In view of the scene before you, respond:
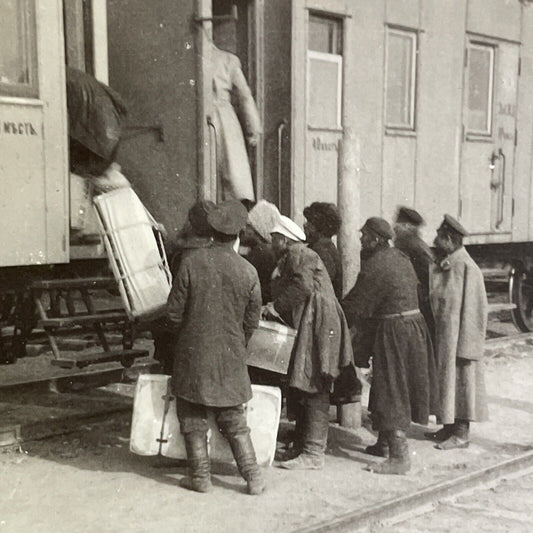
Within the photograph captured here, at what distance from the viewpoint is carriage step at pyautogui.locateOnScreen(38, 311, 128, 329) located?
583 cm

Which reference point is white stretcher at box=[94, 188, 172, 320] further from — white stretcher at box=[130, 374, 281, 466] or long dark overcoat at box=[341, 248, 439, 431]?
long dark overcoat at box=[341, 248, 439, 431]

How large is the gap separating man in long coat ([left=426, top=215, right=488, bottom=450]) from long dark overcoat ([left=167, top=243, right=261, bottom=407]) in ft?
5.55

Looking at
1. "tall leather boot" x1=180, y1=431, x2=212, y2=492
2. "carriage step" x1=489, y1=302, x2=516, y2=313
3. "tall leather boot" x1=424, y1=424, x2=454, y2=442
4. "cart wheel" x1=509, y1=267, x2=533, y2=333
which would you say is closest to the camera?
"tall leather boot" x1=180, y1=431, x2=212, y2=492

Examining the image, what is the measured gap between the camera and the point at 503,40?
10000mm

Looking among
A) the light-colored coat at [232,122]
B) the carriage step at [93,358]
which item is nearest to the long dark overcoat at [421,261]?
the light-colored coat at [232,122]

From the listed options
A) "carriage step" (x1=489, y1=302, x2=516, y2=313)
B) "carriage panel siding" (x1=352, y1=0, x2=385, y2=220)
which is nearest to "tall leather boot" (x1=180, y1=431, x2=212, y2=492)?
"carriage panel siding" (x1=352, y1=0, x2=385, y2=220)

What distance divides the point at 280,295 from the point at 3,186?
1.85 metres

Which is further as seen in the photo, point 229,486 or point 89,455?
point 89,455

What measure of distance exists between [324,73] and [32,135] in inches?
121

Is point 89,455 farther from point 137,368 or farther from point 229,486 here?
point 137,368

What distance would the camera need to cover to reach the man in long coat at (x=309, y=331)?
5355 millimetres

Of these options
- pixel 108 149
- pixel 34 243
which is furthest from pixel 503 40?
pixel 34 243

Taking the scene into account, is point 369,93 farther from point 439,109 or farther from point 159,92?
point 159,92

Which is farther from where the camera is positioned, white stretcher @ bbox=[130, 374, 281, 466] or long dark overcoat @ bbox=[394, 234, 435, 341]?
long dark overcoat @ bbox=[394, 234, 435, 341]
